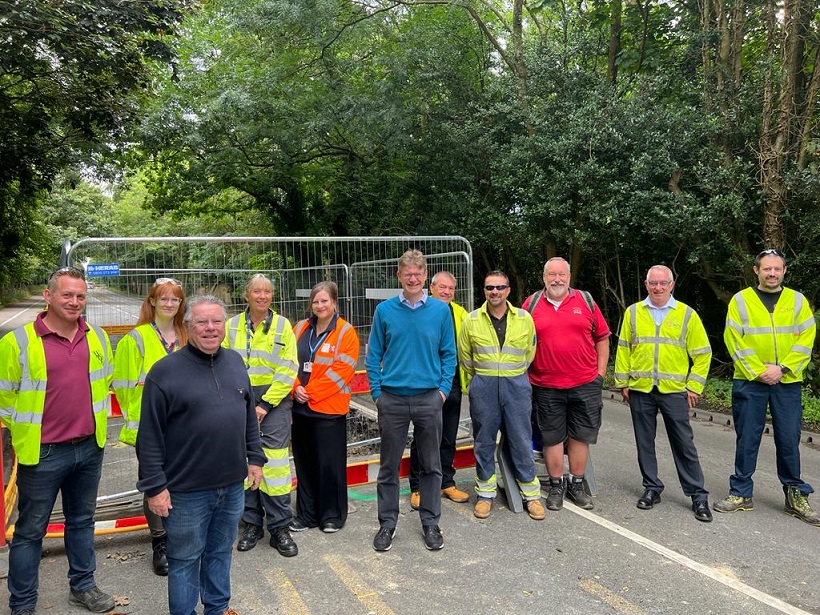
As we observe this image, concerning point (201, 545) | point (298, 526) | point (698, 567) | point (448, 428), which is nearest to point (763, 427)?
point (698, 567)

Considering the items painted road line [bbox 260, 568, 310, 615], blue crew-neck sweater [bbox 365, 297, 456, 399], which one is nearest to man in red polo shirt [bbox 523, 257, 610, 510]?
blue crew-neck sweater [bbox 365, 297, 456, 399]

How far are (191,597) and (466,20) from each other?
45.3ft

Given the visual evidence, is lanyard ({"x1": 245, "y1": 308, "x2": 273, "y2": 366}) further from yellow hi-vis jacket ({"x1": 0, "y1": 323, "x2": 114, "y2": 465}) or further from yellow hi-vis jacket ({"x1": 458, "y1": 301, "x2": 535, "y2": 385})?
yellow hi-vis jacket ({"x1": 458, "y1": 301, "x2": 535, "y2": 385})

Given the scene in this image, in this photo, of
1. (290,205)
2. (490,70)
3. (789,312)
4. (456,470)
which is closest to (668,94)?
(490,70)

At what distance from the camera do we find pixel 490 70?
1450cm

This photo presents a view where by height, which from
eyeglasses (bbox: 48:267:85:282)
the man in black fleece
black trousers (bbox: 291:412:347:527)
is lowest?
black trousers (bbox: 291:412:347:527)

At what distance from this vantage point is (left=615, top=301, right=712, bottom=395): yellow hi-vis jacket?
4988 millimetres

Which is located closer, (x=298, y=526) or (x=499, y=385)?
(x=298, y=526)

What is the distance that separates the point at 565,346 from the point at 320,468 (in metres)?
2.14

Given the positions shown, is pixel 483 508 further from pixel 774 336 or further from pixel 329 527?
pixel 774 336

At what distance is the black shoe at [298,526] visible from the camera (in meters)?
4.69

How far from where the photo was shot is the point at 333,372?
182 inches

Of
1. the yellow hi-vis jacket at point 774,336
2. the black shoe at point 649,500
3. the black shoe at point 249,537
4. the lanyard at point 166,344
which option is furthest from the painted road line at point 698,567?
the lanyard at point 166,344

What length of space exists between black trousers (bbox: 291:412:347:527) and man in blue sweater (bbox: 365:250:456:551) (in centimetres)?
37
